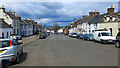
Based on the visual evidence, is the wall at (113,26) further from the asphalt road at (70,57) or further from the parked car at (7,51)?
the parked car at (7,51)

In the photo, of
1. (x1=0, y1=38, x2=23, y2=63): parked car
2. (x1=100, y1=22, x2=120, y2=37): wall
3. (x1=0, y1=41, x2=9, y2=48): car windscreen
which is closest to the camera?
(x1=0, y1=38, x2=23, y2=63): parked car

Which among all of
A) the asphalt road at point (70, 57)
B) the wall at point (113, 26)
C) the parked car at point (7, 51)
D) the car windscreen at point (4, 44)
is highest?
the wall at point (113, 26)

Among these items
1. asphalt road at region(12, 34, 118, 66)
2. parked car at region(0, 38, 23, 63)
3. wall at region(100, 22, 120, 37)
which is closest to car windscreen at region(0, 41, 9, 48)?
parked car at region(0, 38, 23, 63)

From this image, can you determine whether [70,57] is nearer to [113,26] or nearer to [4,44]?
[4,44]

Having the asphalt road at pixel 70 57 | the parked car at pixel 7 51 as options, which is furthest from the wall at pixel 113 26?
the parked car at pixel 7 51

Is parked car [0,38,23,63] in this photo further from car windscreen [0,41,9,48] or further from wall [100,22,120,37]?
wall [100,22,120,37]

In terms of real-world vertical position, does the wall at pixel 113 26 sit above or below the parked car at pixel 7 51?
above

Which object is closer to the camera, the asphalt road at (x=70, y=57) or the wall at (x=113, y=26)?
the asphalt road at (x=70, y=57)

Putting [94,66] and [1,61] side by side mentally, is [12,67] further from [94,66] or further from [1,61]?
[94,66]

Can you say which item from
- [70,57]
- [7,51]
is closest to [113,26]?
[70,57]

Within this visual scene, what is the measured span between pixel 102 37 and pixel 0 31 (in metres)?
25.0

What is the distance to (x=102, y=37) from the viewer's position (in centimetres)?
1995

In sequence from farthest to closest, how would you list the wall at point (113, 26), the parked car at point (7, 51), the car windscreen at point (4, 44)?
1. the wall at point (113, 26)
2. the car windscreen at point (4, 44)
3. the parked car at point (7, 51)

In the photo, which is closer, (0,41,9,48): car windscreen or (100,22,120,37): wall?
(0,41,9,48): car windscreen
